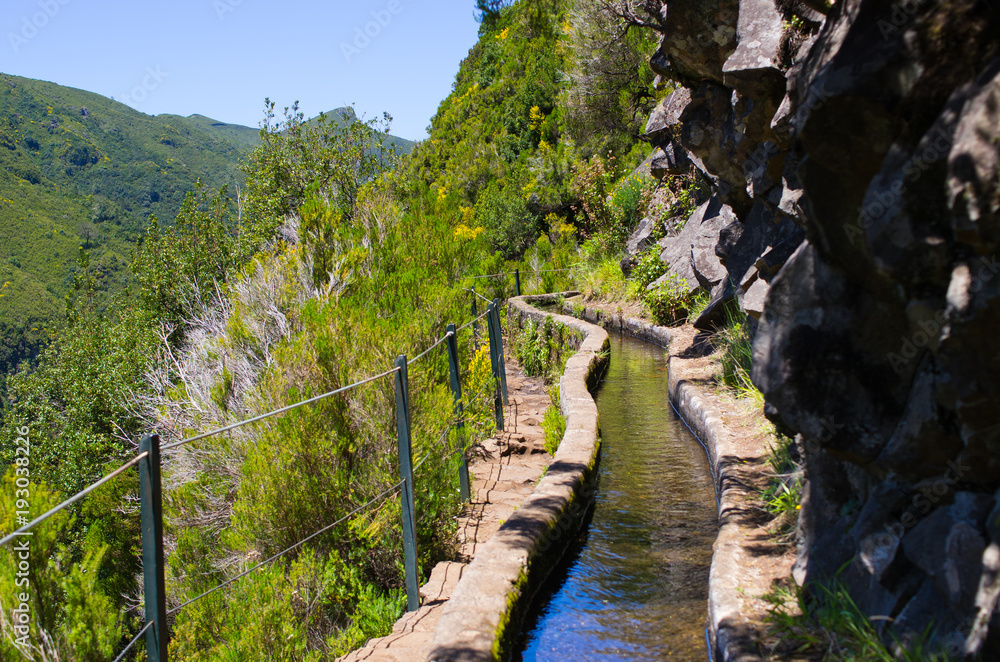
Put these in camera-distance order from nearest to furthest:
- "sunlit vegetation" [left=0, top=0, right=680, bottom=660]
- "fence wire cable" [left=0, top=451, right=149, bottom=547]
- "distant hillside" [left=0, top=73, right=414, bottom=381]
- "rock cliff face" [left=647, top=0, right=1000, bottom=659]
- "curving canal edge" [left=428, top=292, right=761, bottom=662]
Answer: "fence wire cable" [left=0, top=451, right=149, bottom=547] → "rock cliff face" [left=647, top=0, right=1000, bottom=659] → "curving canal edge" [left=428, top=292, right=761, bottom=662] → "sunlit vegetation" [left=0, top=0, right=680, bottom=660] → "distant hillside" [left=0, top=73, right=414, bottom=381]

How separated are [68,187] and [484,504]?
104 m

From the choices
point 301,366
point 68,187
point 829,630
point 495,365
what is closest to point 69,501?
point 829,630

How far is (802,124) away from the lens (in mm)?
2422

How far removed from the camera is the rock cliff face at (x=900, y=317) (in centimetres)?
181

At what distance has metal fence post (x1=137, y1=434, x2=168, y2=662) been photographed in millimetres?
2182

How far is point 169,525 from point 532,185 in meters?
19.4

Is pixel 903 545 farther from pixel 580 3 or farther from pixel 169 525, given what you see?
pixel 580 3

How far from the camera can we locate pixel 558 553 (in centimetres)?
418

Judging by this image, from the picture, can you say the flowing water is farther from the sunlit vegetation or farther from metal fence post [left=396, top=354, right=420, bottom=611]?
the sunlit vegetation

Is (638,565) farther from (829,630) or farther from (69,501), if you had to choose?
(69,501)

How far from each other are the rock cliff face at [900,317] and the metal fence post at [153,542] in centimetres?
229

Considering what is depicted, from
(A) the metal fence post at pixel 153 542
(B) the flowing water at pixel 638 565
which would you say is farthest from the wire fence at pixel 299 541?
(B) the flowing water at pixel 638 565

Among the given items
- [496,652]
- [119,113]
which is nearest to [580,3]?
[496,652]

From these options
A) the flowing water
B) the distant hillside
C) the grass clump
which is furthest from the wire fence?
the distant hillside
